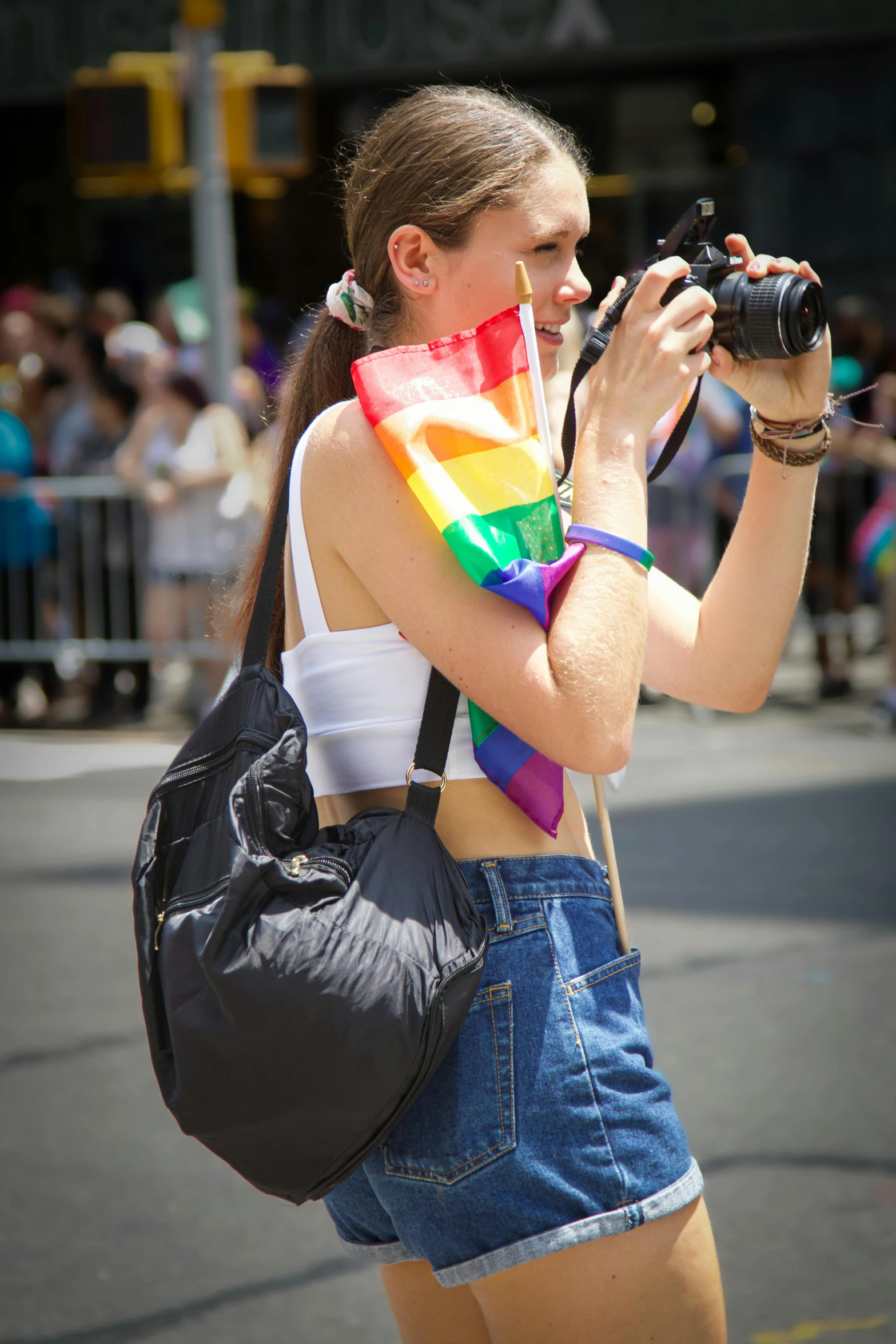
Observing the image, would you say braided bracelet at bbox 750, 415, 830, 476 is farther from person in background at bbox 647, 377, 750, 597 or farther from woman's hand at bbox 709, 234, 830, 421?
person in background at bbox 647, 377, 750, 597

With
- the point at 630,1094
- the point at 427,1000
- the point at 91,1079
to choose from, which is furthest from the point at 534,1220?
the point at 91,1079

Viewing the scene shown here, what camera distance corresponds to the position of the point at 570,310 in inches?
73.4

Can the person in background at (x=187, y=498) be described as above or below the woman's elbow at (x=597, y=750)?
below

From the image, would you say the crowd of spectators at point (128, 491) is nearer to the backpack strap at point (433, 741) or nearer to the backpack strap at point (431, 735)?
the backpack strap at point (431, 735)

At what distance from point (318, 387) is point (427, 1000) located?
0.77 meters

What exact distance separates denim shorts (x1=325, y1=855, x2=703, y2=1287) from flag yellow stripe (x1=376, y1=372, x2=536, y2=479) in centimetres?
42

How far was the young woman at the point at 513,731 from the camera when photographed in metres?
1.64

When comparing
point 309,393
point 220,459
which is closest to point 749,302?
point 309,393

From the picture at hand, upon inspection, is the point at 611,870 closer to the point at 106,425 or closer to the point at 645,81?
the point at 106,425

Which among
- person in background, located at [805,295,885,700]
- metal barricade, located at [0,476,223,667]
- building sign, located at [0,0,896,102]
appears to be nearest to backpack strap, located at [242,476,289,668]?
metal barricade, located at [0,476,223,667]

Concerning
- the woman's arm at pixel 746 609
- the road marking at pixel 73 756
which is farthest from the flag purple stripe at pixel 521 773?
the road marking at pixel 73 756

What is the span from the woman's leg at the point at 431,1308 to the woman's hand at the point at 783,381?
1.06 m

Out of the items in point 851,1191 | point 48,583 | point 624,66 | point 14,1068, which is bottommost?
point 48,583

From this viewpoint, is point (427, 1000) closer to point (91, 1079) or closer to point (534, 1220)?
point (534, 1220)
